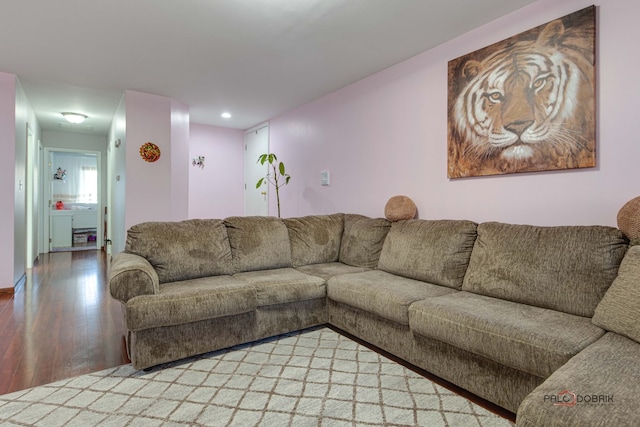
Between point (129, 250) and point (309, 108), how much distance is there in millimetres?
3057

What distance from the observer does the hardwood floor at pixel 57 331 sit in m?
2.04

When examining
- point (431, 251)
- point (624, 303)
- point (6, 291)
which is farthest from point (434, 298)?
point (6, 291)

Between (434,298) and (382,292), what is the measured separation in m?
0.33

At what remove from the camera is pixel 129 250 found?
251 centimetres

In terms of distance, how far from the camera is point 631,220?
171 cm

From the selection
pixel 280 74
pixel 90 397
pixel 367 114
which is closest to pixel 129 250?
pixel 90 397

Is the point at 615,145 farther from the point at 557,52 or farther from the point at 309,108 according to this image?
the point at 309,108

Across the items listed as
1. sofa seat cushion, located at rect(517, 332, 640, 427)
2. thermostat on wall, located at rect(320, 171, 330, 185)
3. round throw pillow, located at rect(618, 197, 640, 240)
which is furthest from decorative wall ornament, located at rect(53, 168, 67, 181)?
round throw pillow, located at rect(618, 197, 640, 240)

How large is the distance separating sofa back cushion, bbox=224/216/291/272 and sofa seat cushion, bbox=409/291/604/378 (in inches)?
53.5

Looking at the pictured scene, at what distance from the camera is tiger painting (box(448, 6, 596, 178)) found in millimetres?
2100

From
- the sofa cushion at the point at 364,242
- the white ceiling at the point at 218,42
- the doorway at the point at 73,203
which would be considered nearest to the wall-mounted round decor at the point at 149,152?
the white ceiling at the point at 218,42

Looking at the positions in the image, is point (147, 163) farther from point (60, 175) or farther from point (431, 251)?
point (60, 175)

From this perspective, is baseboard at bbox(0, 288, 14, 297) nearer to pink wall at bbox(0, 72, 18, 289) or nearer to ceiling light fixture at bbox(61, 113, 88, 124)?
pink wall at bbox(0, 72, 18, 289)

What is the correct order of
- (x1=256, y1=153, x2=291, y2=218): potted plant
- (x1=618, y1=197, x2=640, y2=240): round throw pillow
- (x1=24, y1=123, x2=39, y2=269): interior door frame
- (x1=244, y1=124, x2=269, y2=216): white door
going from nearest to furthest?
(x1=618, y1=197, x2=640, y2=240): round throw pillow, (x1=24, y1=123, x2=39, y2=269): interior door frame, (x1=256, y1=153, x2=291, y2=218): potted plant, (x1=244, y1=124, x2=269, y2=216): white door
